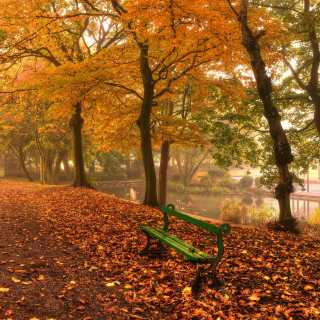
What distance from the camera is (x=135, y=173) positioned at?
38188 mm

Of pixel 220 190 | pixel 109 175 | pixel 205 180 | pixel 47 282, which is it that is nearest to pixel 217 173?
pixel 205 180

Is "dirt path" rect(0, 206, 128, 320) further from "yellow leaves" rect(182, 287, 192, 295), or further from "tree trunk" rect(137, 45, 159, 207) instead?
"tree trunk" rect(137, 45, 159, 207)

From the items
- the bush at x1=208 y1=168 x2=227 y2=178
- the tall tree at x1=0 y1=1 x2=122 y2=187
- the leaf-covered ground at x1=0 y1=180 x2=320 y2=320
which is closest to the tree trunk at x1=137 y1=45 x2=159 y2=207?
the tall tree at x1=0 y1=1 x2=122 y2=187

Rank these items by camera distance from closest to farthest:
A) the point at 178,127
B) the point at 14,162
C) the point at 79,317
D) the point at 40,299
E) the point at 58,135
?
the point at 79,317 < the point at 40,299 < the point at 178,127 < the point at 58,135 < the point at 14,162

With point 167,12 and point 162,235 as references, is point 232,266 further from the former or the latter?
point 167,12

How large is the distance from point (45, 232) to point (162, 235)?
299 centimetres

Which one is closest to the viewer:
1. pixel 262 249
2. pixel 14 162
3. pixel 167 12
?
pixel 262 249

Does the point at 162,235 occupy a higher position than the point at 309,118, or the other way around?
the point at 309,118

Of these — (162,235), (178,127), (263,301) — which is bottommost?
(263,301)

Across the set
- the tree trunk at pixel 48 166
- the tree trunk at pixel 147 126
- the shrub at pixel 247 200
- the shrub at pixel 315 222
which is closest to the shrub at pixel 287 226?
the tree trunk at pixel 147 126

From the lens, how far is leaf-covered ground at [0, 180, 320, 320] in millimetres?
3266

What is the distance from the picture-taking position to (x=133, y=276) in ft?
14.2

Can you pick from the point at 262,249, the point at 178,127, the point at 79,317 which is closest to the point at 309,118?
the point at 178,127

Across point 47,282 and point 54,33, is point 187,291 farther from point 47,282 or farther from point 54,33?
point 54,33
